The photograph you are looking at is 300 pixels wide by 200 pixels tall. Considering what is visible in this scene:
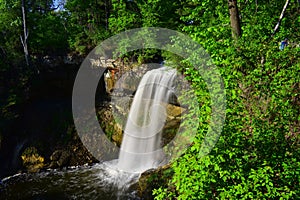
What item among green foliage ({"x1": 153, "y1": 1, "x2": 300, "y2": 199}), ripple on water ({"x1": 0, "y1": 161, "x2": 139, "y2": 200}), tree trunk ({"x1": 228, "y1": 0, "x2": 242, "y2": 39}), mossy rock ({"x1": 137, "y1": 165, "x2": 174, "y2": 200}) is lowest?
ripple on water ({"x1": 0, "y1": 161, "x2": 139, "y2": 200})

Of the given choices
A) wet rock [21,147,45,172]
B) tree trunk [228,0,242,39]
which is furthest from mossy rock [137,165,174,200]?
wet rock [21,147,45,172]

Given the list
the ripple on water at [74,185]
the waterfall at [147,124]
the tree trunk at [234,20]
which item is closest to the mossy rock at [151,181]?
the ripple on water at [74,185]

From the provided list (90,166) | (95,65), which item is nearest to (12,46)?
(95,65)

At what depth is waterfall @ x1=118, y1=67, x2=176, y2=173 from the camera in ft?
41.9

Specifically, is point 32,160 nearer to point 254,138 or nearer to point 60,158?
point 60,158

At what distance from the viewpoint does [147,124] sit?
1383cm

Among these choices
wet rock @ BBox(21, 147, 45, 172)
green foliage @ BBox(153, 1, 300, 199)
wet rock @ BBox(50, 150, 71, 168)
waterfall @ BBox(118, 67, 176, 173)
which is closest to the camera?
green foliage @ BBox(153, 1, 300, 199)

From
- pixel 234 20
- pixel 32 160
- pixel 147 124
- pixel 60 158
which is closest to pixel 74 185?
pixel 60 158

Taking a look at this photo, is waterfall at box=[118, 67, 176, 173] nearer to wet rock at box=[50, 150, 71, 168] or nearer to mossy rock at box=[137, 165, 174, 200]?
mossy rock at box=[137, 165, 174, 200]

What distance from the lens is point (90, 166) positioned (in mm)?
13953

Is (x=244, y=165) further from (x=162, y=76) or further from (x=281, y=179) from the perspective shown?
(x=162, y=76)

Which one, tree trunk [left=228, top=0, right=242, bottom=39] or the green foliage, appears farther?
tree trunk [left=228, top=0, right=242, bottom=39]

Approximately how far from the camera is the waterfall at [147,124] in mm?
12773

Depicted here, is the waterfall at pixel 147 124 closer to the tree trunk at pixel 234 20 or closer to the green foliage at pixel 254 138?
the tree trunk at pixel 234 20
